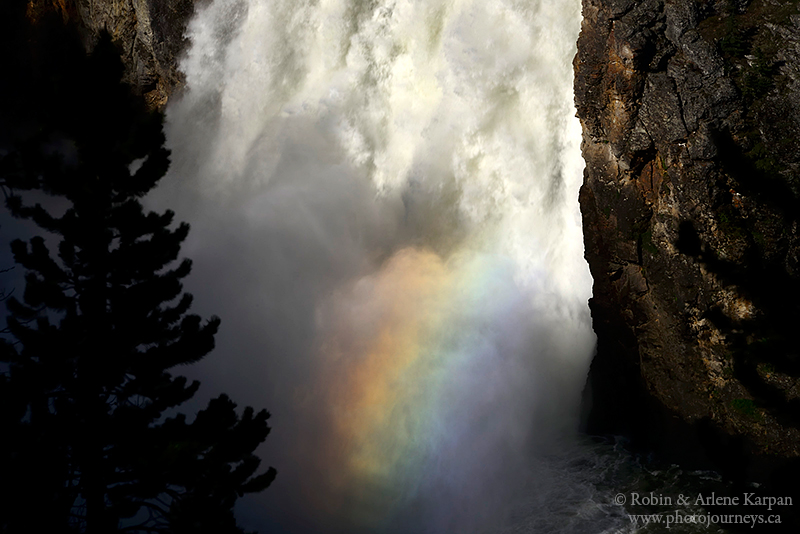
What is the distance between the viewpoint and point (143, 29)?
934 inches

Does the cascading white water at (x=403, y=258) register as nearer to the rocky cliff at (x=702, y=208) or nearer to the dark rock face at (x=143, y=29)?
the rocky cliff at (x=702, y=208)

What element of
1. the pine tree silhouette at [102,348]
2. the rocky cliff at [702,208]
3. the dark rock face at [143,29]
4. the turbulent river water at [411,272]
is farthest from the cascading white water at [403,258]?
the pine tree silhouette at [102,348]

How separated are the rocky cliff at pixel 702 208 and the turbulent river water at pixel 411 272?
77.0 inches

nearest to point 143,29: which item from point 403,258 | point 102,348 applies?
point 403,258

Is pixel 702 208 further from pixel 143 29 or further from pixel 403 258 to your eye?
pixel 143 29

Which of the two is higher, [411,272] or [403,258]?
[403,258]

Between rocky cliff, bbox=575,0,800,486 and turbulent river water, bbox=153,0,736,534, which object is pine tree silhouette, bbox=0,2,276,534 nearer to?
turbulent river water, bbox=153,0,736,534

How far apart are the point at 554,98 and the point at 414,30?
5387 mm

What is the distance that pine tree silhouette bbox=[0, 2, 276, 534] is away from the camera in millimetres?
7812

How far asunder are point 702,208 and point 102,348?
11.5 m

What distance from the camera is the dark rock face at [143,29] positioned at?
23.2 m

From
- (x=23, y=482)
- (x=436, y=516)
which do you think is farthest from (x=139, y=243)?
(x=436, y=516)

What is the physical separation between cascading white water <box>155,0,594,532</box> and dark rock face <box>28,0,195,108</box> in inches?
134

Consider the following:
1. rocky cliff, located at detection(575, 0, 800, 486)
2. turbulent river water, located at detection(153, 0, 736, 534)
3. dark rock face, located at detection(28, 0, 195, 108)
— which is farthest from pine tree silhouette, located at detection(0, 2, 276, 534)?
dark rock face, located at detection(28, 0, 195, 108)
